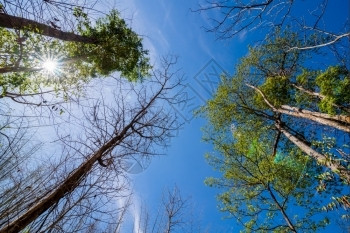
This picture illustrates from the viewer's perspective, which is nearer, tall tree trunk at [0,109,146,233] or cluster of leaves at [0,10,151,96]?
tall tree trunk at [0,109,146,233]

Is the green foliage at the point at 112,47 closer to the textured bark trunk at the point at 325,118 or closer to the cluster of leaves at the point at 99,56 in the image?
the cluster of leaves at the point at 99,56

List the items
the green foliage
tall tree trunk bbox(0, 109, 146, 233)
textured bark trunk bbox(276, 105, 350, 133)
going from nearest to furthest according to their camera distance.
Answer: tall tree trunk bbox(0, 109, 146, 233) → textured bark trunk bbox(276, 105, 350, 133) → the green foliage

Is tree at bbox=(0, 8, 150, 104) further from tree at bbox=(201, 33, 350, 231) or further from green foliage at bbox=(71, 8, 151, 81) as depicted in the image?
tree at bbox=(201, 33, 350, 231)

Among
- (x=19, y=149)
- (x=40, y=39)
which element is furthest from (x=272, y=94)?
(x=19, y=149)

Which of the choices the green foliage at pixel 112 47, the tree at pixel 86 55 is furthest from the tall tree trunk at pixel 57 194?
the green foliage at pixel 112 47

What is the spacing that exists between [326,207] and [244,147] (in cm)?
657

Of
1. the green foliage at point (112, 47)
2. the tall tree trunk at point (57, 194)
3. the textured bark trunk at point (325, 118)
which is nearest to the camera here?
the tall tree trunk at point (57, 194)

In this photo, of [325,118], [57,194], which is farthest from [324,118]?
[57,194]

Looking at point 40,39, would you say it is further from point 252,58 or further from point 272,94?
point 252,58

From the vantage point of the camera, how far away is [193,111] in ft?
47.7

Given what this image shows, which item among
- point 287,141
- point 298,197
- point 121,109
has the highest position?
point 287,141

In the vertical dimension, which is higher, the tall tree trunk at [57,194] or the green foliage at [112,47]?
the green foliage at [112,47]

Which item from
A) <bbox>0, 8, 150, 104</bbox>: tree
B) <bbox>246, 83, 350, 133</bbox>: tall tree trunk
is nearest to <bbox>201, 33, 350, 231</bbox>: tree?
<bbox>246, 83, 350, 133</bbox>: tall tree trunk

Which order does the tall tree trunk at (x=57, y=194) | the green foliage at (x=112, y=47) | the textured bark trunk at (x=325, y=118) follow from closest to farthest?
the tall tree trunk at (x=57, y=194) < the textured bark trunk at (x=325, y=118) < the green foliage at (x=112, y=47)
